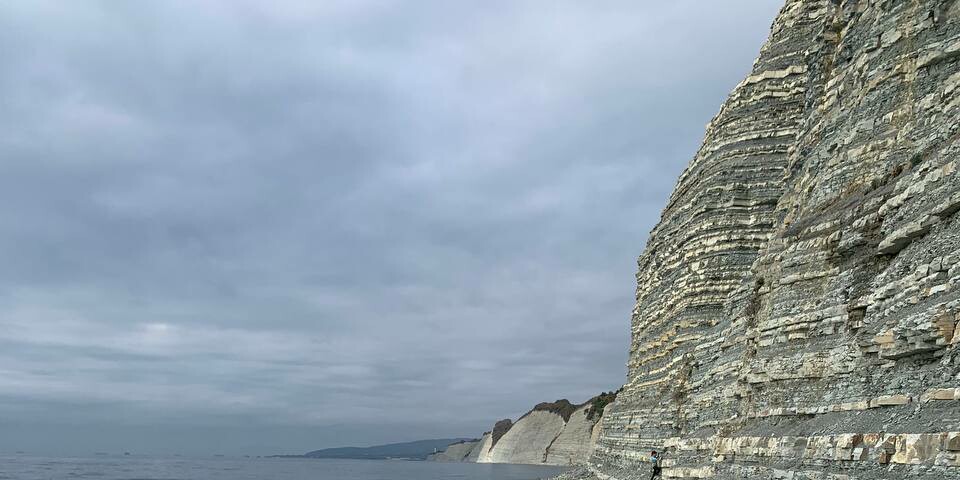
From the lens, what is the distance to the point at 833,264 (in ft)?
64.6

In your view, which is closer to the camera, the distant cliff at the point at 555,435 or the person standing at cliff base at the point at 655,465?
the person standing at cliff base at the point at 655,465

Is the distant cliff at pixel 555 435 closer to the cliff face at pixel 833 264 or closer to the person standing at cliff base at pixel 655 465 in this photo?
the person standing at cliff base at pixel 655 465

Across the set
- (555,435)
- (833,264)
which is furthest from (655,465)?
(555,435)

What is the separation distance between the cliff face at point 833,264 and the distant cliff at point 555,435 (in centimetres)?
8088

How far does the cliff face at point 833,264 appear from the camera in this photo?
550 inches

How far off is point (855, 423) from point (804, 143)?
39.7 feet

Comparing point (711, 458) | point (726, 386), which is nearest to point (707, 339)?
point (726, 386)

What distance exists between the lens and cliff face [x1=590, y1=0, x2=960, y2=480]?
13961mm

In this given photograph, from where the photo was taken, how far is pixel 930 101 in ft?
57.1

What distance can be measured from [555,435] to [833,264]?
13826cm

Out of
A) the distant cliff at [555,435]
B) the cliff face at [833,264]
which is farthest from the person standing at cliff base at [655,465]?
the distant cliff at [555,435]

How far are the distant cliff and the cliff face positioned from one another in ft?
265

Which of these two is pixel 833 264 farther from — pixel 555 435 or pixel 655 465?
pixel 555 435

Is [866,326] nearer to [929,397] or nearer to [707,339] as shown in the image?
[929,397]
